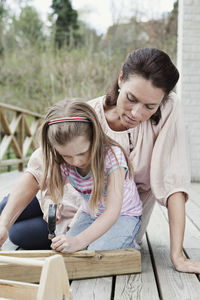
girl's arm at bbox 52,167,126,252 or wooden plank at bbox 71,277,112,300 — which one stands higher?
girl's arm at bbox 52,167,126,252

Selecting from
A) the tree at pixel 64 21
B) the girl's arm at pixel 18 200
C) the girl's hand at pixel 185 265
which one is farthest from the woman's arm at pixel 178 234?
the tree at pixel 64 21

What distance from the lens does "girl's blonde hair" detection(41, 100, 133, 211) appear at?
1.43 metres

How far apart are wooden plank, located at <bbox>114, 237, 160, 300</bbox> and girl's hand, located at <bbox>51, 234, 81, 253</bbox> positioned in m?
0.21

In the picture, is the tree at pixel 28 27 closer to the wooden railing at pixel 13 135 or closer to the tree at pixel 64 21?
the tree at pixel 64 21

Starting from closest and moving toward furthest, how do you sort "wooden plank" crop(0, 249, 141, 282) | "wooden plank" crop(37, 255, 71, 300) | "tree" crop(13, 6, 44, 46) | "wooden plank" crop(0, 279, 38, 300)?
"wooden plank" crop(37, 255, 71, 300) < "wooden plank" crop(0, 279, 38, 300) < "wooden plank" crop(0, 249, 141, 282) < "tree" crop(13, 6, 44, 46)

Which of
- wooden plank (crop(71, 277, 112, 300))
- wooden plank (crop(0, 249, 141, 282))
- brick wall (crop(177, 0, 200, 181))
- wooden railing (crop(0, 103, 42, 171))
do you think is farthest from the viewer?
wooden railing (crop(0, 103, 42, 171))

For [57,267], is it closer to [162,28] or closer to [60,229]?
[60,229]

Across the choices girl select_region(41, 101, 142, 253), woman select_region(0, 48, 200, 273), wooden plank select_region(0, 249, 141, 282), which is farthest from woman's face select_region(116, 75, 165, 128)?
wooden plank select_region(0, 249, 141, 282)

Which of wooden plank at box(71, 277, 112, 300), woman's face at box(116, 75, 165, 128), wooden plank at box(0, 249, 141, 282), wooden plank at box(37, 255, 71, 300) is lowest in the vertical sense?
wooden plank at box(71, 277, 112, 300)

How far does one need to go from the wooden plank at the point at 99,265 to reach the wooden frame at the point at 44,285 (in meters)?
0.30

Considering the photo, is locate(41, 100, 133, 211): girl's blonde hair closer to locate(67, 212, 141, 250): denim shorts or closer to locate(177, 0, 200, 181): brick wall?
locate(67, 212, 141, 250): denim shorts

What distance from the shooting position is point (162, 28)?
31.6 feet

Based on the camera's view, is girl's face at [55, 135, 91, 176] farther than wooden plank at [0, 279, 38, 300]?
Yes

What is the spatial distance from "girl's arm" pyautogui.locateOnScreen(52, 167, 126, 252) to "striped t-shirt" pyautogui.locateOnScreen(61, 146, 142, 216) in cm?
4
